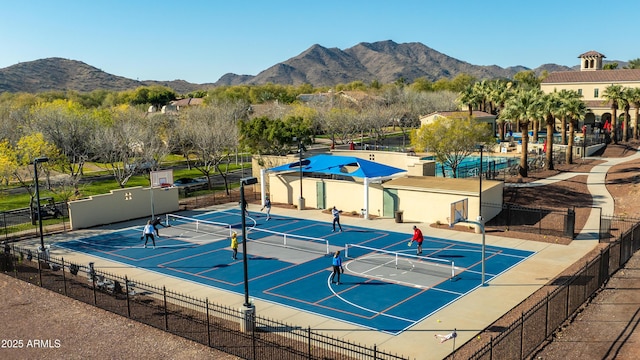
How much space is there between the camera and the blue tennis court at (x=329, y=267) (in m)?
22.4

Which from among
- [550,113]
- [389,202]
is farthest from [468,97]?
[389,202]

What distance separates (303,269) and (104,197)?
20097 mm

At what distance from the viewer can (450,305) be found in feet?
72.6

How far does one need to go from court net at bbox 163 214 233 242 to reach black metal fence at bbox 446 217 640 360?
20448 millimetres

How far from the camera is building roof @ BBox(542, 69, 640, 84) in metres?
97.7

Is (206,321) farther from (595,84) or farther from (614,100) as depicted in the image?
(595,84)

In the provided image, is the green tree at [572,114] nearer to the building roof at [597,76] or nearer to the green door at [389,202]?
the green door at [389,202]

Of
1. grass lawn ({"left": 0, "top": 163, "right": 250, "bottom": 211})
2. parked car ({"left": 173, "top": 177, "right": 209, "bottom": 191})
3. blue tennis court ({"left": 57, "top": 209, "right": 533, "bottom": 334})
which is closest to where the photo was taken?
blue tennis court ({"left": 57, "top": 209, "right": 533, "bottom": 334})

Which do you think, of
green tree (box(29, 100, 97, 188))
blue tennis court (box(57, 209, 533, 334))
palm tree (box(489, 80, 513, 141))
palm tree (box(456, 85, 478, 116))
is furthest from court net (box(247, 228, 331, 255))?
palm tree (box(456, 85, 478, 116))

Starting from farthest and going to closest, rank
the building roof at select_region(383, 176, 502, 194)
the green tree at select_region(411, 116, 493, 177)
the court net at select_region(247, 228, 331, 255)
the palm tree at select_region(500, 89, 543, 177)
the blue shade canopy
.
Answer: the palm tree at select_region(500, 89, 543, 177) → the green tree at select_region(411, 116, 493, 177) → the blue shade canopy → the building roof at select_region(383, 176, 502, 194) → the court net at select_region(247, 228, 331, 255)

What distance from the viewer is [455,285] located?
2459 cm

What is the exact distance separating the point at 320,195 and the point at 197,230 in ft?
35.5

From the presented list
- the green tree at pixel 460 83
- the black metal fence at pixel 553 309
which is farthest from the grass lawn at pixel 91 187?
the green tree at pixel 460 83

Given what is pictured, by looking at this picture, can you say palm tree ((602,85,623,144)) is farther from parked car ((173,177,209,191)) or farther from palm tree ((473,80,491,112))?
parked car ((173,177,209,191))
